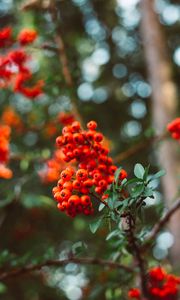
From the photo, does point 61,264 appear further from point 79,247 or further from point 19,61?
point 19,61

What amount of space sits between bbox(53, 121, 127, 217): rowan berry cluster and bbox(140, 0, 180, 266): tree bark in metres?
2.17

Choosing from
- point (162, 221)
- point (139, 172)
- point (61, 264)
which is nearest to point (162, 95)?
point (162, 221)

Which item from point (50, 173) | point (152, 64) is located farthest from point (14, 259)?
point (152, 64)

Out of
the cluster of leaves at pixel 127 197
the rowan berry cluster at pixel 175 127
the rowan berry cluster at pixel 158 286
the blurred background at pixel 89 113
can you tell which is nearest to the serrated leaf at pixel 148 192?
the cluster of leaves at pixel 127 197

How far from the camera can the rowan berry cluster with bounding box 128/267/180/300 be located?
273 centimetres

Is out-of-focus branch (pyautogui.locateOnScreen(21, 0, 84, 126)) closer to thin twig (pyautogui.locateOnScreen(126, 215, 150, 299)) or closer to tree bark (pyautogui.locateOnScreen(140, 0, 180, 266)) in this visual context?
tree bark (pyautogui.locateOnScreen(140, 0, 180, 266))

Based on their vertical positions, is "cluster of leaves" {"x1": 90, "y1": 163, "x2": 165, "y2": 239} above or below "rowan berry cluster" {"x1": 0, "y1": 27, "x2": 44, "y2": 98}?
below

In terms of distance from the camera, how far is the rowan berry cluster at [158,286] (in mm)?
2729

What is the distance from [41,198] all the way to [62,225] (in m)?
2.62

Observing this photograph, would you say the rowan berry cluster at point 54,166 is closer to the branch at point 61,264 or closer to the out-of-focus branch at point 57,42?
the out-of-focus branch at point 57,42

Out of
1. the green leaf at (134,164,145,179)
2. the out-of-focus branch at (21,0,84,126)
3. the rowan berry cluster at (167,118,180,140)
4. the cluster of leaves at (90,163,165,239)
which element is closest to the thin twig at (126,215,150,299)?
the cluster of leaves at (90,163,165,239)

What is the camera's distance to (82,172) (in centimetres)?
194

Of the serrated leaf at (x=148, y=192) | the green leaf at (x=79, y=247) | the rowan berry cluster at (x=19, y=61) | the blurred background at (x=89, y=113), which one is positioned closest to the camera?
the serrated leaf at (x=148, y=192)

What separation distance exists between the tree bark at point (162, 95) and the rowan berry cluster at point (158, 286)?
4.64 feet
